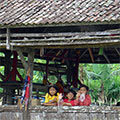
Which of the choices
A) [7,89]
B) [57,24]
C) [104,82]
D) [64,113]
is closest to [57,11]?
[57,24]

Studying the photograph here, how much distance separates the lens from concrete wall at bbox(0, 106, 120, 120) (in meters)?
9.36

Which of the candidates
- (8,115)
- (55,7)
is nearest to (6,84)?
(8,115)

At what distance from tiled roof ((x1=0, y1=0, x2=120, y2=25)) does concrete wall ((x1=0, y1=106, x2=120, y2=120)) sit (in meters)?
2.20

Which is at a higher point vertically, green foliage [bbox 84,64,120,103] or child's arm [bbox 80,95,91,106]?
green foliage [bbox 84,64,120,103]

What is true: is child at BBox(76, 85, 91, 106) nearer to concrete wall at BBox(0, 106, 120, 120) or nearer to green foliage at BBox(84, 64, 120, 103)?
concrete wall at BBox(0, 106, 120, 120)

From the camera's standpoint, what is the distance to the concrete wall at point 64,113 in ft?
30.7

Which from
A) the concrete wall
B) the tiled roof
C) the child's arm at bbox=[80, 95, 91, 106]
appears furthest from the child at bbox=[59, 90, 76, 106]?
the tiled roof

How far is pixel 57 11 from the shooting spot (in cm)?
1008

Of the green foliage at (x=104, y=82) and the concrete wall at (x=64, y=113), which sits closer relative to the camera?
the concrete wall at (x=64, y=113)

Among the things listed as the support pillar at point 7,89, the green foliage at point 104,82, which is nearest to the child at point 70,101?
the support pillar at point 7,89

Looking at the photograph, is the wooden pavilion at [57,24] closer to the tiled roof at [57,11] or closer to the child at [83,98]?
the tiled roof at [57,11]

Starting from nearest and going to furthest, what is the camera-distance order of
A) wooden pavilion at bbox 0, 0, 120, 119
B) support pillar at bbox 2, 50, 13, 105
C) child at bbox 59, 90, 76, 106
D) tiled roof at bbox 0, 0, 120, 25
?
wooden pavilion at bbox 0, 0, 120, 119 < tiled roof at bbox 0, 0, 120, 25 < child at bbox 59, 90, 76, 106 < support pillar at bbox 2, 50, 13, 105

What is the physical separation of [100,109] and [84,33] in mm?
1918

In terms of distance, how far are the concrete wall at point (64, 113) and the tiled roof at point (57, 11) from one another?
2201 millimetres
